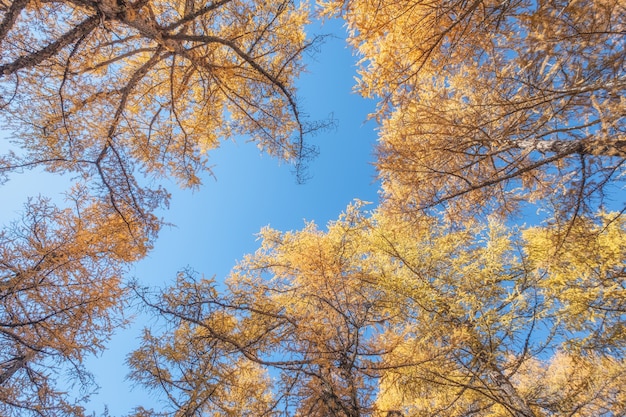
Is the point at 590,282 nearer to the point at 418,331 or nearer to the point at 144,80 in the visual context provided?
the point at 418,331

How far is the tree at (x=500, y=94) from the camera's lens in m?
2.26

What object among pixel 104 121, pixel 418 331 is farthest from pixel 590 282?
pixel 104 121

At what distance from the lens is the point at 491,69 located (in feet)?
10.9

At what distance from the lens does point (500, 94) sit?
121 inches

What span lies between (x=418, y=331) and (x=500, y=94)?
3.41 m

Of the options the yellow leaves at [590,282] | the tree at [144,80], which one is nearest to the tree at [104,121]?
the tree at [144,80]

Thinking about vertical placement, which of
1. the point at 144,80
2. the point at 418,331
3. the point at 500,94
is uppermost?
the point at 144,80

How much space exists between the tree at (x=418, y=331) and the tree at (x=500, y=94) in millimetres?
808

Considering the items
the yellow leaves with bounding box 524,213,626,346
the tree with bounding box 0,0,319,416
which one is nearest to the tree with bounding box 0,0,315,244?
the tree with bounding box 0,0,319,416

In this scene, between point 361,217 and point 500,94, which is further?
point 361,217

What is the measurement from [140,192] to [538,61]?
15.6 feet

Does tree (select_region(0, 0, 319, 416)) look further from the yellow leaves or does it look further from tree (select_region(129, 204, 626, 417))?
the yellow leaves

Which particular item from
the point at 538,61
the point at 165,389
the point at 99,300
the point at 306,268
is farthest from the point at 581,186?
the point at 99,300

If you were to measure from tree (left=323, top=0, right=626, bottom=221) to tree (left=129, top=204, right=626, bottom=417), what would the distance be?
0.81 m
